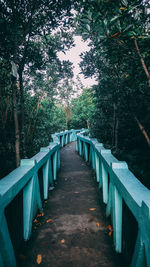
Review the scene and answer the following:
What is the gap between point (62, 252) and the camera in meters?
2.04

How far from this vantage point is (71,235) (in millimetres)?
2371

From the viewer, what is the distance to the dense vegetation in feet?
8.48

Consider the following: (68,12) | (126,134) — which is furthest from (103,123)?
(68,12)

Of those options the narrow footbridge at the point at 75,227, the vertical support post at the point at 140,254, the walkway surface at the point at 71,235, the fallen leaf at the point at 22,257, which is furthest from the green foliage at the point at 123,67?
the fallen leaf at the point at 22,257

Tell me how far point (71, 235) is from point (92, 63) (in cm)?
516

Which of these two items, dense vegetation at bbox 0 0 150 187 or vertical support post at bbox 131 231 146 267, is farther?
dense vegetation at bbox 0 0 150 187

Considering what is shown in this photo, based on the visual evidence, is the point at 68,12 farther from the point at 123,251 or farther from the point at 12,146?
the point at 123,251

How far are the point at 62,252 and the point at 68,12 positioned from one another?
4.89 m

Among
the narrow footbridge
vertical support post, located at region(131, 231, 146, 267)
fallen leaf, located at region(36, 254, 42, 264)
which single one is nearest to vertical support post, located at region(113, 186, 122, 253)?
the narrow footbridge

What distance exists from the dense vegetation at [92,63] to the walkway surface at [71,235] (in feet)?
4.02

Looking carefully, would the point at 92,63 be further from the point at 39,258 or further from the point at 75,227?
the point at 39,258

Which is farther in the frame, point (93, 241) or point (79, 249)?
point (93, 241)

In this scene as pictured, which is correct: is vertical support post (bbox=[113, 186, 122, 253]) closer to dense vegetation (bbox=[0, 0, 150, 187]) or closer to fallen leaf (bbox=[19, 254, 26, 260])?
fallen leaf (bbox=[19, 254, 26, 260])

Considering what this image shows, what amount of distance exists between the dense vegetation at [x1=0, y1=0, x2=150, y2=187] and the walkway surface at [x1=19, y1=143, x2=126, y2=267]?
4.02ft
